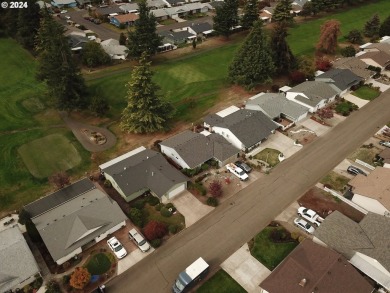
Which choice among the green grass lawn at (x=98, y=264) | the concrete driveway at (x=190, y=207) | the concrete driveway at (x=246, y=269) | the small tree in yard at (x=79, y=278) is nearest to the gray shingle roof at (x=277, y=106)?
the concrete driveway at (x=190, y=207)

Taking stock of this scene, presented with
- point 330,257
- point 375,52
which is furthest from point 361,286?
point 375,52

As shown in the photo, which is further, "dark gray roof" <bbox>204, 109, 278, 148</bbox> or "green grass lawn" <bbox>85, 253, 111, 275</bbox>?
"dark gray roof" <bbox>204, 109, 278, 148</bbox>

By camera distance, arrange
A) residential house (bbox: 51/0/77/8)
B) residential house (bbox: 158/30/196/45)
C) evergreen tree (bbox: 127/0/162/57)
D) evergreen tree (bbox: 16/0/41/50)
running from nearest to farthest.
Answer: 1. evergreen tree (bbox: 127/0/162/57)
2. evergreen tree (bbox: 16/0/41/50)
3. residential house (bbox: 158/30/196/45)
4. residential house (bbox: 51/0/77/8)

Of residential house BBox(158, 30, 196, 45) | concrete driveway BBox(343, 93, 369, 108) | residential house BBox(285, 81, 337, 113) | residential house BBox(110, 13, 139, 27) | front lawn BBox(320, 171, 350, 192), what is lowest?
front lawn BBox(320, 171, 350, 192)

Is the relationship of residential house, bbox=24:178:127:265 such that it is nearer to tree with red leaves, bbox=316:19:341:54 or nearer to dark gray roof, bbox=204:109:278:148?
dark gray roof, bbox=204:109:278:148

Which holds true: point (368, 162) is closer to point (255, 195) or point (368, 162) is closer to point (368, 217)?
point (368, 217)

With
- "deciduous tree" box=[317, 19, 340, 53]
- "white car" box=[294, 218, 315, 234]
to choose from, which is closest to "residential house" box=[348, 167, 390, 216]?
"white car" box=[294, 218, 315, 234]

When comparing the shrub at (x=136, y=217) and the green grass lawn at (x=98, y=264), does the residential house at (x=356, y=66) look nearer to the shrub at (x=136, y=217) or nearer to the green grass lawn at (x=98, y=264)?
the shrub at (x=136, y=217)
